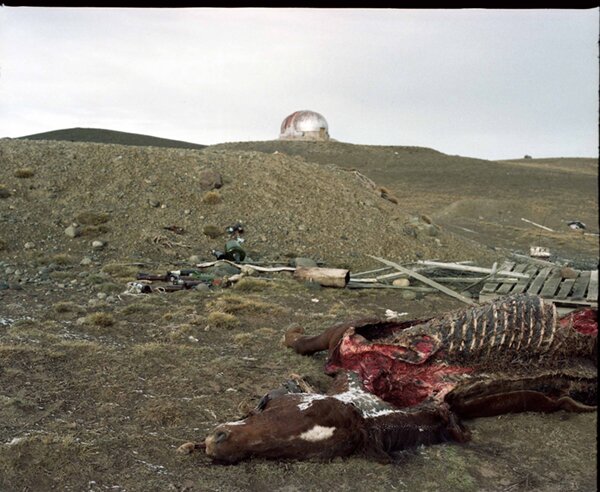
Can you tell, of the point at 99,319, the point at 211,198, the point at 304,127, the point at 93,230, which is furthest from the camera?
the point at 304,127

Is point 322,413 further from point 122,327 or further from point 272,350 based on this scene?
point 122,327

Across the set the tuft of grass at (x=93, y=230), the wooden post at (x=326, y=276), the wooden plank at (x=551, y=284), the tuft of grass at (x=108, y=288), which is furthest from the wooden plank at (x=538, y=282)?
the tuft of grass at (x=93, y=230)

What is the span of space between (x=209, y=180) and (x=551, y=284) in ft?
32.2

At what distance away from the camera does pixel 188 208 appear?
15.5 meters

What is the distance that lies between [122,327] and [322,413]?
4.83 m

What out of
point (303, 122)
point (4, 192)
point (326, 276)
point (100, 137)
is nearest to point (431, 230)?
point (326, 276)

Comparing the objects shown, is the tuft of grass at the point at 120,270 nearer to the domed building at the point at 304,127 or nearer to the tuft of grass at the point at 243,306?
the tuft of grass at the point at 243,306

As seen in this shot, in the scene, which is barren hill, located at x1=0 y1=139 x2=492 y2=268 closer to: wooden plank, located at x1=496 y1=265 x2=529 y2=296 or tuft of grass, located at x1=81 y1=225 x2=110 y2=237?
tuft of grass, located at x1=81 y1=225 x2=110 y2=237

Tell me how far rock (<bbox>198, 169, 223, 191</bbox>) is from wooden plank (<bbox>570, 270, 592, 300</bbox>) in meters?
9.82

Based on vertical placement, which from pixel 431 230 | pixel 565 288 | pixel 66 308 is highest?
pixel 431 230

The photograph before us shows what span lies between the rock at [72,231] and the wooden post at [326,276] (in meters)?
5.69

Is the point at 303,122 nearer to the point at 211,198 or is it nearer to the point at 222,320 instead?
the point at 211,198

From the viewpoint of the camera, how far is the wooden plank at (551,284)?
9922mm

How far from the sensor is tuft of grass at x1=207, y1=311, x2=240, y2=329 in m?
8.27
